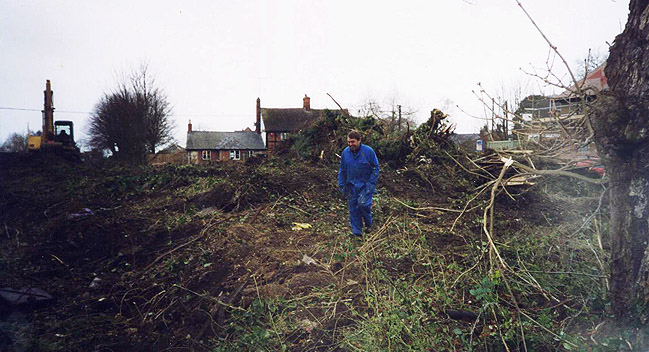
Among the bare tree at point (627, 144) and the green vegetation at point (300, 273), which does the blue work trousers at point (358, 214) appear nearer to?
the green vegetation at point (300, 273)

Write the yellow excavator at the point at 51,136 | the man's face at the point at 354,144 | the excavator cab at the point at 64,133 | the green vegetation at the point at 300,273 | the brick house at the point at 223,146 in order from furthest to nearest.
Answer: the brick house at the point at 223,146
the excavator cab at the point at 64,133
the yellow excavator at the point at 51,136
the man's face at the point at 354,144
the green vegetation at the point at 300,273

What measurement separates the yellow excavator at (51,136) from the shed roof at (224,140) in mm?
18899

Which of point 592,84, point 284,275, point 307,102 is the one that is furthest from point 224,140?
point 592,84

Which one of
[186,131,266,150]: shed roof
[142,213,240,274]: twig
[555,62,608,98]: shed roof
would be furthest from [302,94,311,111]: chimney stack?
[555,62,608,98]: shed roof

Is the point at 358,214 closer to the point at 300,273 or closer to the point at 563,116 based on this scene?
the point at 300,273

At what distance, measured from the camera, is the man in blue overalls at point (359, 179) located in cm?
577

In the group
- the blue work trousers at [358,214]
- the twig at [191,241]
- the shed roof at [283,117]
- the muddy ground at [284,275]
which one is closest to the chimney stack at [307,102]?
the shed roof at [283,117]

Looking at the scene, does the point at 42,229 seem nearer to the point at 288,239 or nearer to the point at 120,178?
the point at 120,178

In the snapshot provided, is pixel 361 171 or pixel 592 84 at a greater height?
pixel 592 84

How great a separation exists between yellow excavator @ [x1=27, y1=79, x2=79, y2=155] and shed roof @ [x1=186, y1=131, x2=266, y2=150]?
18899mm

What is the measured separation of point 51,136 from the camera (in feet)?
65.6

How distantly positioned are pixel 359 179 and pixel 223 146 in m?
36.3

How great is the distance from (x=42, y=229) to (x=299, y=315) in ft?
19.8

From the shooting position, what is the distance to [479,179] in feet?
29.8
